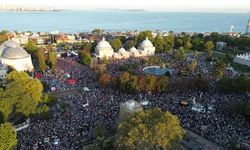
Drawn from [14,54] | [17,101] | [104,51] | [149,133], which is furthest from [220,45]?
[149,133]

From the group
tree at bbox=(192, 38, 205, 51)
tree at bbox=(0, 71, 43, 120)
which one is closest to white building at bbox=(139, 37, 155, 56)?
tree at bbox=(192, 38, 205, 51)

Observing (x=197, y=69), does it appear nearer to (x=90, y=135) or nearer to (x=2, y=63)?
(x=90, y=135)

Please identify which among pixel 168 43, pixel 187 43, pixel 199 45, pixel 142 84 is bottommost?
pixel 199 45

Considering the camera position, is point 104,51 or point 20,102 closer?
point 20,102

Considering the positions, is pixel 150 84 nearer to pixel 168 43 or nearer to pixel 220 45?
pixel 168 43

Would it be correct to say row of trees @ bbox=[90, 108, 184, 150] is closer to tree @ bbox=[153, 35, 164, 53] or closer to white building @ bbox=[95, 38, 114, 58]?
white building @ bbox=[95, 38, 114, 58]

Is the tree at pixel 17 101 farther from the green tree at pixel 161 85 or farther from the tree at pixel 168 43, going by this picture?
the tree at pixel 168 43

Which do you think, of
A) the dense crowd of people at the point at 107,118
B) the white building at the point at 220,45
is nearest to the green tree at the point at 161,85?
the dense crowd of people at the point at 107,118
